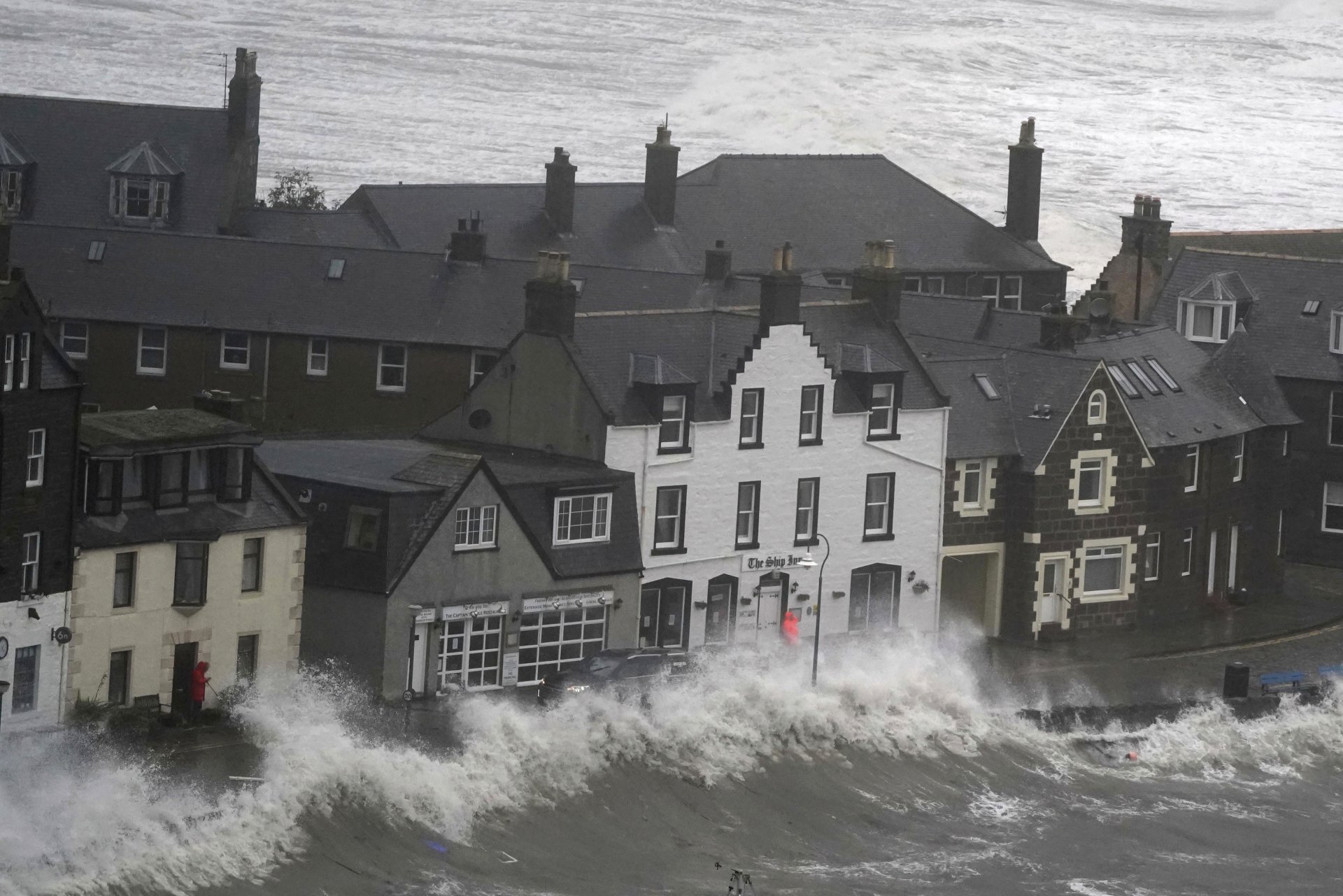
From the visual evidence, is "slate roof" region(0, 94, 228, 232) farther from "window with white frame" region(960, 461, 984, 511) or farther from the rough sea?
the rough sea

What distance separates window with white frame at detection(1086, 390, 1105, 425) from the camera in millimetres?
69062

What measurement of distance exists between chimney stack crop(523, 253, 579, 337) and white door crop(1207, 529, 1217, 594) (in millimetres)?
20423

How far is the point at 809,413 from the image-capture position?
6494cm

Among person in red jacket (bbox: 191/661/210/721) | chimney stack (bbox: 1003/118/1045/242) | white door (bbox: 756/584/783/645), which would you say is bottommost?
person in red jacket (bbox: 191/661/210/721)

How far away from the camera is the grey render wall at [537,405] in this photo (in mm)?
61781

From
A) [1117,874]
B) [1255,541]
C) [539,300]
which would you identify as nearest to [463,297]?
[539,300]

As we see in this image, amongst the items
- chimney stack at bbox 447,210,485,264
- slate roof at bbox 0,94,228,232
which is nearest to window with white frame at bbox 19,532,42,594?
chimney stack at bbox 447,210,485,264

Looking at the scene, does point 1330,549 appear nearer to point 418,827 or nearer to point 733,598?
point 733,598

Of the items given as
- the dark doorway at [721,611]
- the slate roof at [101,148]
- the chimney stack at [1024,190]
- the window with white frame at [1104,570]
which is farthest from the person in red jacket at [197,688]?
the chimney stack at [1024,190]

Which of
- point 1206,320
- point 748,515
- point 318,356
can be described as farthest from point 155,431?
point 1206,320

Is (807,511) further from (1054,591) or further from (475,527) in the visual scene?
(475,527)

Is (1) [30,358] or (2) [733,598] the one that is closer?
(1) [30,358]

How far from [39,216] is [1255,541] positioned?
37966 mm

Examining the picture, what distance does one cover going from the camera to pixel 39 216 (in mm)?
85375
